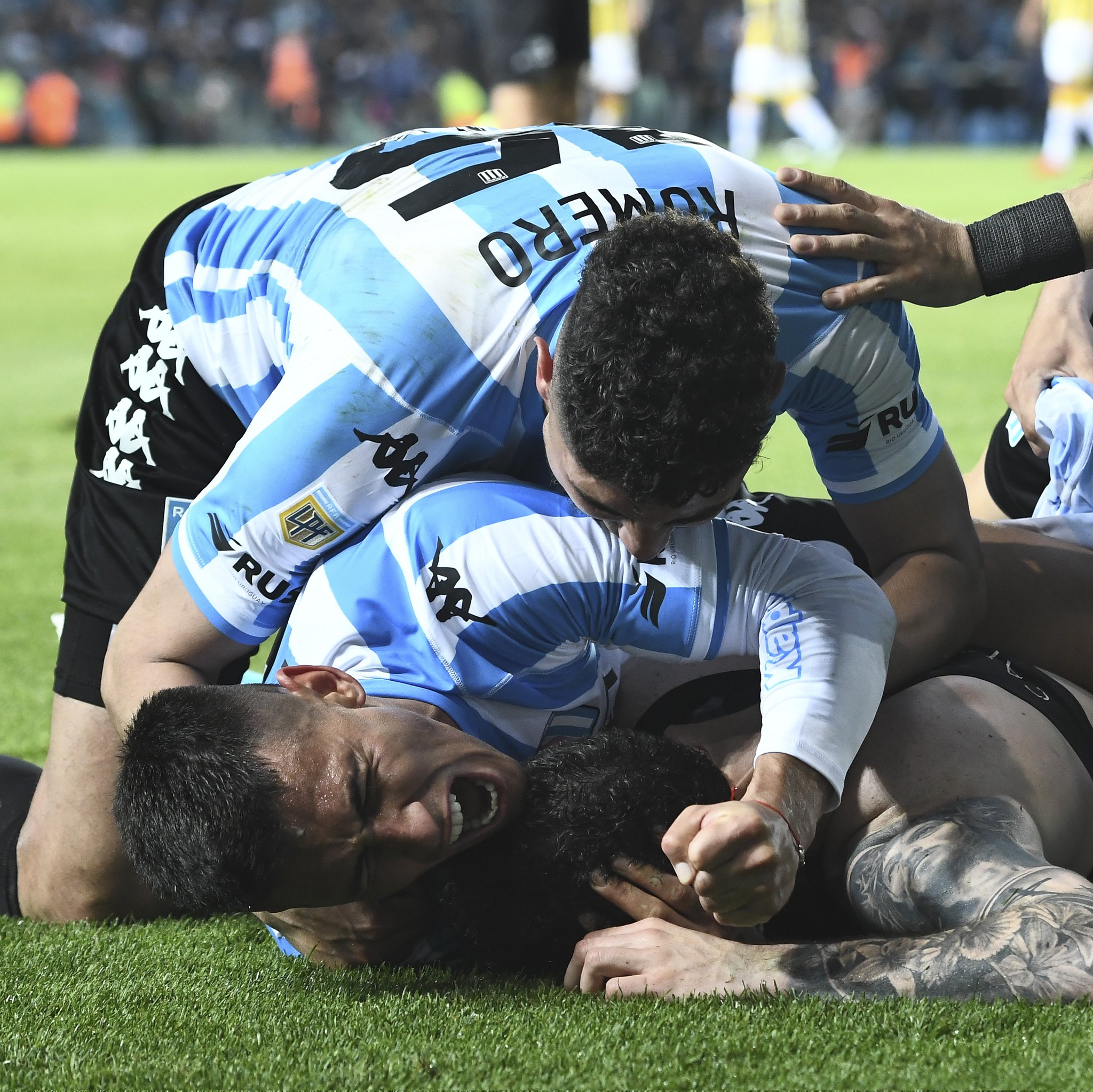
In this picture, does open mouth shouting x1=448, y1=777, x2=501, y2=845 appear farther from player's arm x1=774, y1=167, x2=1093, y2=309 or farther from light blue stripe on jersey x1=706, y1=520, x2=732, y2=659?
player's arm x1=774, y1=167, x2=1093, y2=309

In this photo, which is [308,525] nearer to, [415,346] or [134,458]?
[415,346]

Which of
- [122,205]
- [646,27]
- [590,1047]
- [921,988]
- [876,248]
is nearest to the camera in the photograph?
[590,1047]

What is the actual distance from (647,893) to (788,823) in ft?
0.96

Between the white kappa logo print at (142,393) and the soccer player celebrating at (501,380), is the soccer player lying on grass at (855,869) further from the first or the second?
the white kappa logo print at (142,393)

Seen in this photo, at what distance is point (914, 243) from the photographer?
9.50 feet

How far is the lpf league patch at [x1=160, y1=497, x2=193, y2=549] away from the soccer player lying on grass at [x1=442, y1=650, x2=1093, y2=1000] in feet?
4.43

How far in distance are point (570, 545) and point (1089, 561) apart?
4.23 ft

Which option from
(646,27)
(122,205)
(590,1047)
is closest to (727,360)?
(590,1047)

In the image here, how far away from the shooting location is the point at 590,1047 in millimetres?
2027

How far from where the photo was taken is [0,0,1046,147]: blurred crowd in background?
83.7 ft

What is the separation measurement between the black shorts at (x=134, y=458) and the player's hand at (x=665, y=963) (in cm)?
160

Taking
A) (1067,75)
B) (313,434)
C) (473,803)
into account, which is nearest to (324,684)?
(473,803)

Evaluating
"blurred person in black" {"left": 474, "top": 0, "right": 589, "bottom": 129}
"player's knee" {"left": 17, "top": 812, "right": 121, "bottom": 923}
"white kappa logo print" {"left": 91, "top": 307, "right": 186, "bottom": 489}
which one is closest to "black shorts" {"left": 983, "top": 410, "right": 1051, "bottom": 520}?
"white kappa logo print" {"left": 91, "top": 307, "right": 186, "bottom": 489}

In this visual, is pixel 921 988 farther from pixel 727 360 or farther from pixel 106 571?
pixel 106 571
